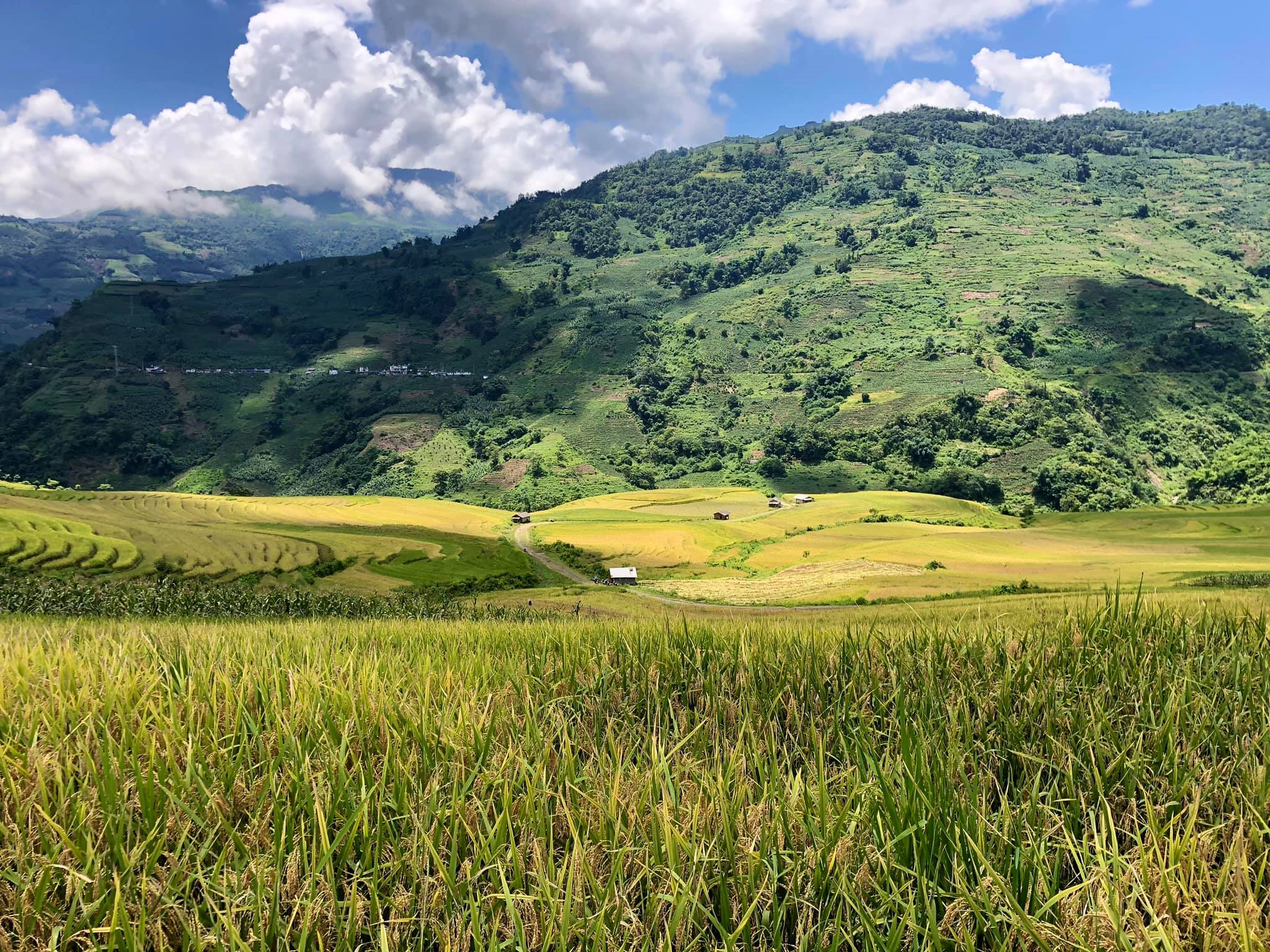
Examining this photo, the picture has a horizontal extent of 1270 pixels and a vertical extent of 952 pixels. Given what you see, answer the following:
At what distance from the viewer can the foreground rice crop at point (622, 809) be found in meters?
2.02

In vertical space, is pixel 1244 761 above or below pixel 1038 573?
above

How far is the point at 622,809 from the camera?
99.2 inches

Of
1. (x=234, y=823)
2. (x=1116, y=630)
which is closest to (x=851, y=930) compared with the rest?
(x=234, y=823)

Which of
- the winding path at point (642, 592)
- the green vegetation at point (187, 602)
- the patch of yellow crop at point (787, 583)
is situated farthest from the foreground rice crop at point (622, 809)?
the patch of yellow crop at point (787, 583)

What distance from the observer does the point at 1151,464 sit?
446 ft

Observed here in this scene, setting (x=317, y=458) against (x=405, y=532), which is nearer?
(x=405, y=532)


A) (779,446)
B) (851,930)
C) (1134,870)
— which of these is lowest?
(851,930)

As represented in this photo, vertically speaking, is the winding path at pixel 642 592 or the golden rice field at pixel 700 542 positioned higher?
the golden rice field at pixel 700 542

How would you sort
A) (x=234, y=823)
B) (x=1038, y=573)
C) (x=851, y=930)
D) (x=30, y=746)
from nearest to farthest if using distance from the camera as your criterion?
1. (x=851, y=930)
2. (x=234, y=823)
3. (x=30, y=746)
4. (x=1038, y=573)

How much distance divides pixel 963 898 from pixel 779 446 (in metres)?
164

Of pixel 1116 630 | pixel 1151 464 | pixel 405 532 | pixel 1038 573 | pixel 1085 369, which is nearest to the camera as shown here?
pixel 1116 630

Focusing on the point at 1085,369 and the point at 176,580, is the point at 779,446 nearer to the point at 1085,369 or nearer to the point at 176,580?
the point at 1085,369

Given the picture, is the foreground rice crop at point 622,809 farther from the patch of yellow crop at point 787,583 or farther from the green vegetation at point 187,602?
the patch of yellow crop at point 787,583

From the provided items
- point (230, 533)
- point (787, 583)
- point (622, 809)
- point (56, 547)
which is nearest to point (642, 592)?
point (787, 583)
